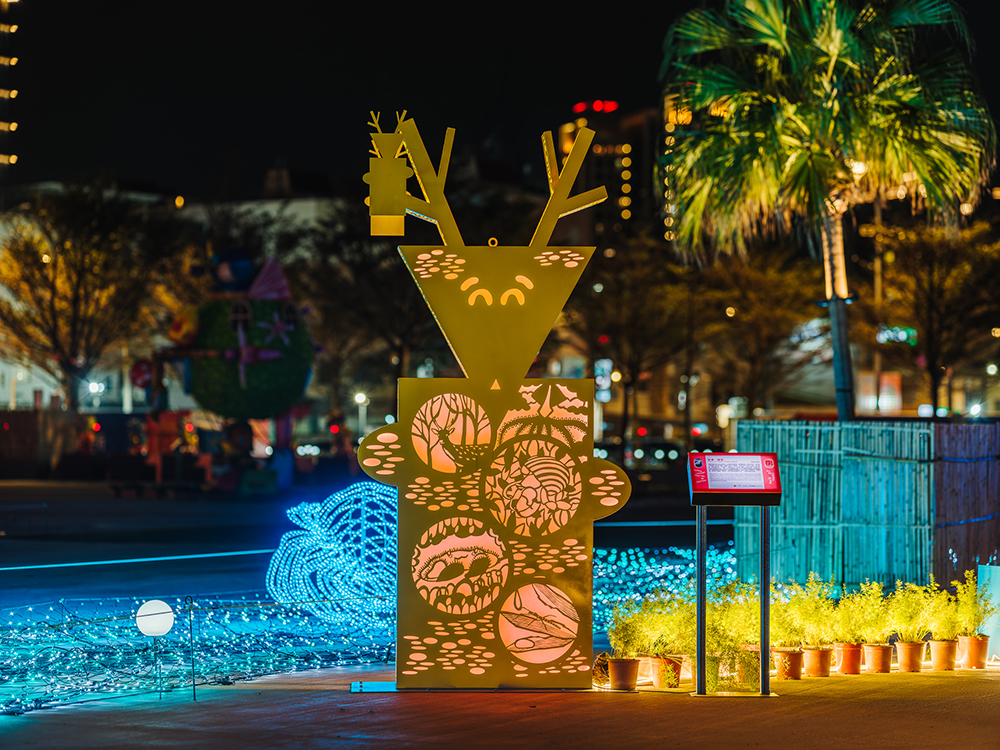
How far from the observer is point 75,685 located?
8.23 meters

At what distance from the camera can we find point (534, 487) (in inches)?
329

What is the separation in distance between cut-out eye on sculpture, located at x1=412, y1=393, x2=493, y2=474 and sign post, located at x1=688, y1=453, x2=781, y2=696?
4.88 feet

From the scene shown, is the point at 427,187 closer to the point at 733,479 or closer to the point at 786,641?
the point at 733,479

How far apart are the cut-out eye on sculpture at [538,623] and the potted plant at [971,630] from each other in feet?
10.5

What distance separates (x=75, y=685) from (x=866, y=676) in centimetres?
571

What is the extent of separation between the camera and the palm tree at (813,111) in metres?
13.7

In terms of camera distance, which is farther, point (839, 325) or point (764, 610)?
point (839, 325)

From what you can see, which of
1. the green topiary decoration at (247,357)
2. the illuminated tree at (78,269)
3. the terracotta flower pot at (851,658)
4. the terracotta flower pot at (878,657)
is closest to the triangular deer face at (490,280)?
the terracotta flower pot at (851,658)

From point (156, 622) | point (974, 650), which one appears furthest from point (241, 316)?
point (974, 650)

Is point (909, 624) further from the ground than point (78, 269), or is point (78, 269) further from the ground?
point (78, 269)

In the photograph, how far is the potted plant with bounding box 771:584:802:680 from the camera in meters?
8.62

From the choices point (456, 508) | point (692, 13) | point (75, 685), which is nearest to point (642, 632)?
point (456, 508)

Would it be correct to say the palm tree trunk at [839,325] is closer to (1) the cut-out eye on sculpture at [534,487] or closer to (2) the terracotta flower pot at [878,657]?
(2) the terracotta flower pot at [878,657]

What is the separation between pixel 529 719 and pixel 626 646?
128 centimetres
